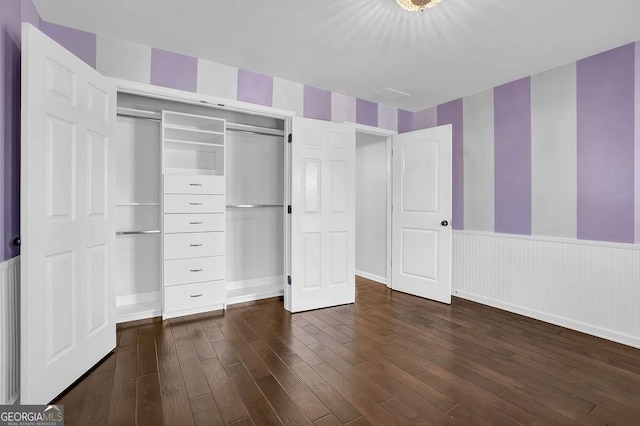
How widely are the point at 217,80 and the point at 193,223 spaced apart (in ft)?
4.73

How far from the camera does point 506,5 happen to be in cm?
211

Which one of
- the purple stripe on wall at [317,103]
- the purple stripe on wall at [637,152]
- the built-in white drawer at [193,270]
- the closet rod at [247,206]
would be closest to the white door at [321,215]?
the purple stripe on wall at [317,103]

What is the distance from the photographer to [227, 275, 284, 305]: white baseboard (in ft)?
11.9

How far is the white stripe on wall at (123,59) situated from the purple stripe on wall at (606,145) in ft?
12.9

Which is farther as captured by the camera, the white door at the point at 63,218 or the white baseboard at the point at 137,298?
the white baseboard at the point at 137,298

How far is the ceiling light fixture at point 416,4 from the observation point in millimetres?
1996

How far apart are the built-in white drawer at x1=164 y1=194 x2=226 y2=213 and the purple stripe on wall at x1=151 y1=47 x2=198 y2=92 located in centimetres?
103

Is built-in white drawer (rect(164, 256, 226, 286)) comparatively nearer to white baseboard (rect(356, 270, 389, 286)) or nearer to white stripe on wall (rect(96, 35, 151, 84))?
white stripe on wall (rect(96, 35, 151, 84))

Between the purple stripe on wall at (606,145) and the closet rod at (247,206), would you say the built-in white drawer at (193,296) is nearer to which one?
the closet rod at (247,206)

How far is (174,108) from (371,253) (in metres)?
3.31

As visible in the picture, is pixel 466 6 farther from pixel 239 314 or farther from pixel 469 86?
pixel 239 314

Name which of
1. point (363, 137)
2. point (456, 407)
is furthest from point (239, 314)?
point (363, 137)

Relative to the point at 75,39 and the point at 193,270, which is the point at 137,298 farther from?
the point at 75,39

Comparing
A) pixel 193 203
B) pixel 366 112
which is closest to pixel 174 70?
pixel 193 203
